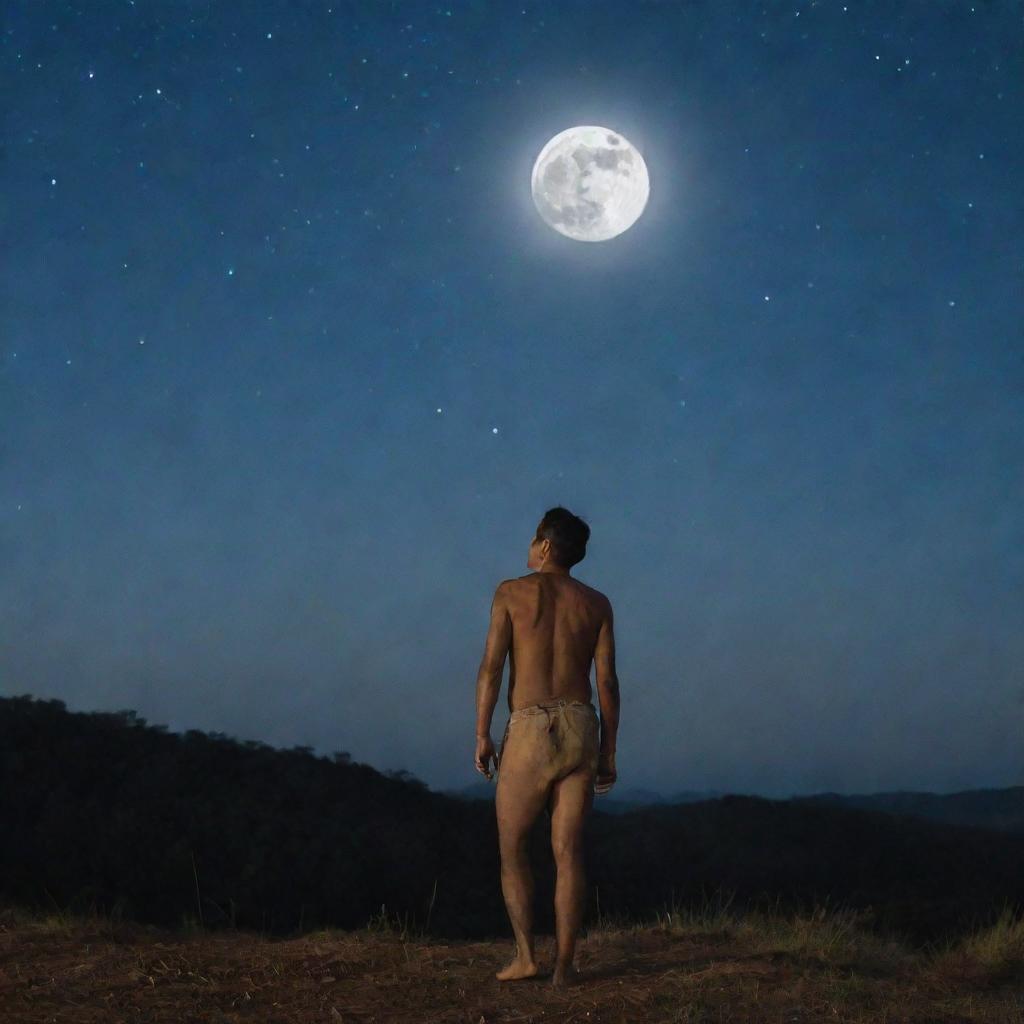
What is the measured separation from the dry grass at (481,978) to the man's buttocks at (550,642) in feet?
4.83

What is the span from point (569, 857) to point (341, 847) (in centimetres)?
1900

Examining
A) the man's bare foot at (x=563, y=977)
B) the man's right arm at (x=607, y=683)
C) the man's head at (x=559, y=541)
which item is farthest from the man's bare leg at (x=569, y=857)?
the man's head at (x=559, y=541)

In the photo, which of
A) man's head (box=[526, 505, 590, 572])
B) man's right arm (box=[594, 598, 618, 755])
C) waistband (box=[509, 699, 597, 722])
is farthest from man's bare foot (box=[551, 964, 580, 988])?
man's head (box=[526, 505, 590, 572])

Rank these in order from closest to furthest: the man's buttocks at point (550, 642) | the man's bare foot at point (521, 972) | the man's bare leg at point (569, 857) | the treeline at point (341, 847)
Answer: the man's bare leg at point (569, 857) < the man's buttocks at point (550, 642) < the man's bare foot at point (521, 972) < the treeline at point (341, 847)

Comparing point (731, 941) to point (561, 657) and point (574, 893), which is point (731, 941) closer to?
point (574, 893)

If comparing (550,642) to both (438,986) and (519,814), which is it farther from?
(438,986)

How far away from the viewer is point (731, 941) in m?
7.73

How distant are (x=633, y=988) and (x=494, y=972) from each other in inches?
34.6

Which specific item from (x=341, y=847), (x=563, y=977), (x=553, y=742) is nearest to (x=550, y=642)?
(x=553, y=742)

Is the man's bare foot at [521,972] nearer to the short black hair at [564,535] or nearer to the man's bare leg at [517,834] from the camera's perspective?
the man's bare leg at [517,834]

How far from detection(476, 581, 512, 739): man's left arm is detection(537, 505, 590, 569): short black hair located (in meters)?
0.40

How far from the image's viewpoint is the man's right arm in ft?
19.3

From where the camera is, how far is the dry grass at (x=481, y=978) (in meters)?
5.41

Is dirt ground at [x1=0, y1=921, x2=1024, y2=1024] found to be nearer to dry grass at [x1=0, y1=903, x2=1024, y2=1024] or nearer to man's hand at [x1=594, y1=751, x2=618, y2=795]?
dry grass at [x1=0, y1=903, x2=1024, y2=1024]
